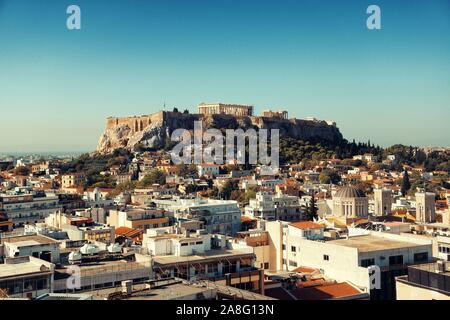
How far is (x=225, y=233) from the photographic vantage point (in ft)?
34.6

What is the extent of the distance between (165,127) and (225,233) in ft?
62.4

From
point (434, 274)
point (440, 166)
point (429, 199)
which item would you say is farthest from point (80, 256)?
point (440, 166)

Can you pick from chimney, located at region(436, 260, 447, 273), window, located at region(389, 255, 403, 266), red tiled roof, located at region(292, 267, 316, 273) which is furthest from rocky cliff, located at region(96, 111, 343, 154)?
chimney, located at region(436, 260, 447, 273)

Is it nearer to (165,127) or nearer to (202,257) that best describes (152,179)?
(165,127)

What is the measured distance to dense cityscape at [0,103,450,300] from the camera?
453 cm

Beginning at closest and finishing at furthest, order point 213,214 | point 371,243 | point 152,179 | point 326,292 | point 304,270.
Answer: point 326,292, point 304,270, point 371,243, point 213,214, point 152,179

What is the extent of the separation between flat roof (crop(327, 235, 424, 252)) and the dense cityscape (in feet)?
0.04

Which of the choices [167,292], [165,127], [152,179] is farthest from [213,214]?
[165,127]

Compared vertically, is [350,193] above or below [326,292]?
above

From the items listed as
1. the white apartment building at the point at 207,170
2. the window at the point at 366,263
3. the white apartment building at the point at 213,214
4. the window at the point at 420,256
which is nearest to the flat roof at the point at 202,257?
the window at the point at 366,263

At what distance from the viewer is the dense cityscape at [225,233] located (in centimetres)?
453

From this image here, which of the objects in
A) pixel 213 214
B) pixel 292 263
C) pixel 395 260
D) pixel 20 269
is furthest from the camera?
pixel 213 214

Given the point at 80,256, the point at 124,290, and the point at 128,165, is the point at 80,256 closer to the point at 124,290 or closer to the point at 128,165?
the point at 124,290

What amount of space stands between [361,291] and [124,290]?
2638mm
